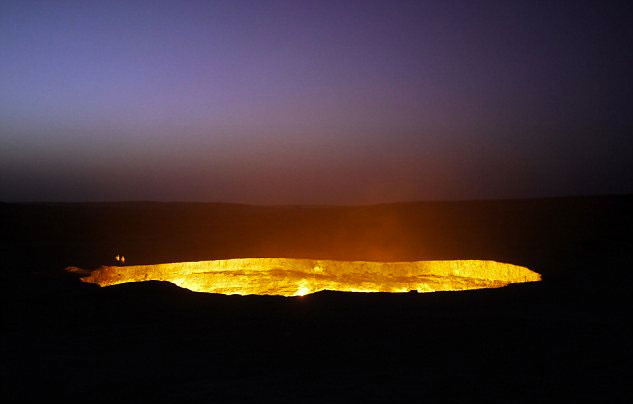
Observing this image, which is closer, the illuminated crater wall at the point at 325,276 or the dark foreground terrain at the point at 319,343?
the dark foreground terrain at the point at 319,343

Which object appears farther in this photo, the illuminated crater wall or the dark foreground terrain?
the illuminated crater wall

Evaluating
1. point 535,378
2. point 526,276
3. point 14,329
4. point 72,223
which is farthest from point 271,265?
Answer: point 72,223

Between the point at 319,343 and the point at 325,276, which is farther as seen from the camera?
the point at 325,276

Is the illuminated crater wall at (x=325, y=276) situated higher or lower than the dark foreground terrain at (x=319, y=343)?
higher

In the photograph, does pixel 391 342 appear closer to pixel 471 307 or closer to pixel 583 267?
pixel 471 307

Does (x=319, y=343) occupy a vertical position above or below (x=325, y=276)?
below

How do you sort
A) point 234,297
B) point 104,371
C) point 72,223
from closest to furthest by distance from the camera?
point 104,371, point 234,297, point 72,223

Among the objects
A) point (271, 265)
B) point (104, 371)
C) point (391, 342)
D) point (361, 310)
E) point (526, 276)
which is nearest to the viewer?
point (104, 371)

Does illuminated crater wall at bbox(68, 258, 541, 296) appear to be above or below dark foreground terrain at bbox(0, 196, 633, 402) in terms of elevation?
above
